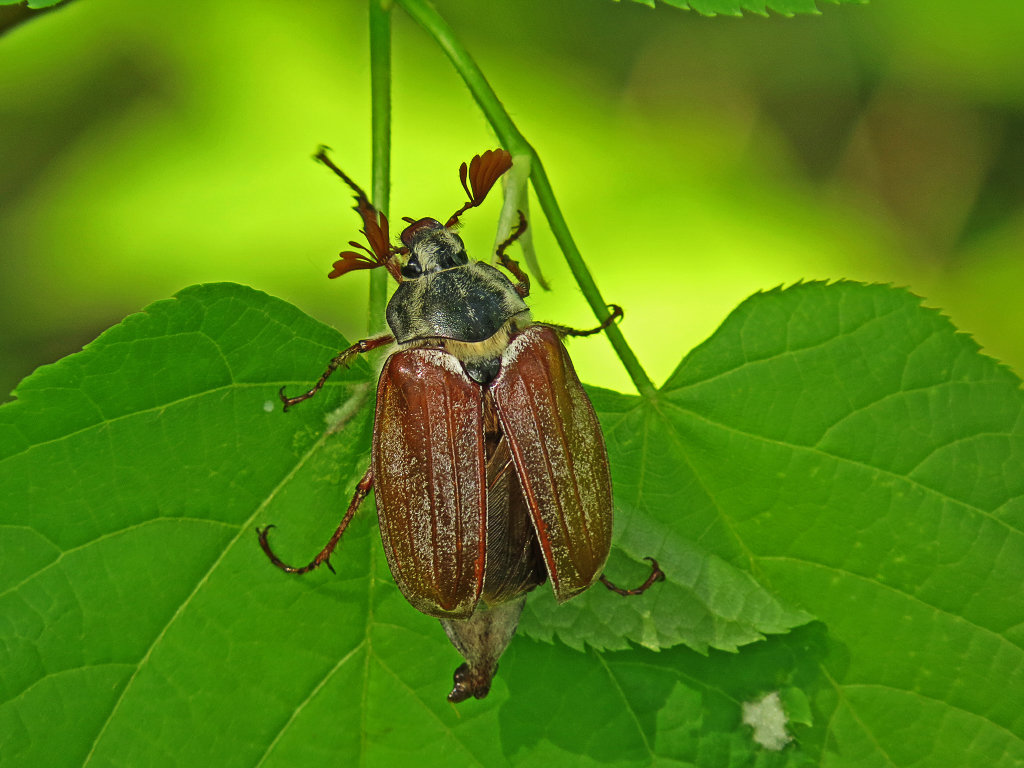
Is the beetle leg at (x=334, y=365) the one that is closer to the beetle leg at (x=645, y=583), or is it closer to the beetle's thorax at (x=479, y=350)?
the beetle's thorax at (x=479, y=350)

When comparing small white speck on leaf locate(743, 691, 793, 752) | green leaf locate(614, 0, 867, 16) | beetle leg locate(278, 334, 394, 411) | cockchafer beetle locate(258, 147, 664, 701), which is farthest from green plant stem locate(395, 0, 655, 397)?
small white speck on leaf locate(743, 691, 793, 752)

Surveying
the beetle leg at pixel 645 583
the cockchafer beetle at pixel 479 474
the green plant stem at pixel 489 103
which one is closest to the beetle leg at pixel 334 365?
the cockchafer beetle at pixel 479 474

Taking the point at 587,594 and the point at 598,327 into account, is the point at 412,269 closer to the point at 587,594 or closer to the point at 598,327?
the point at 598,327

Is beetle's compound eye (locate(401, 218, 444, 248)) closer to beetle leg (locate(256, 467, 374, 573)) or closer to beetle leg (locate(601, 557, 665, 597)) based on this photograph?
beetle leg (locate(256, 467, 374, 573))

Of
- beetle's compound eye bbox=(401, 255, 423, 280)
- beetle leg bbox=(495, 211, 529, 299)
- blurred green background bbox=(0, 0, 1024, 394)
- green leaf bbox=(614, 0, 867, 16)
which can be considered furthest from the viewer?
blurred green background bbox=(0, 0, 1024, 394)

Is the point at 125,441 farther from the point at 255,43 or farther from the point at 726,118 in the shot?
the point at 726,118
